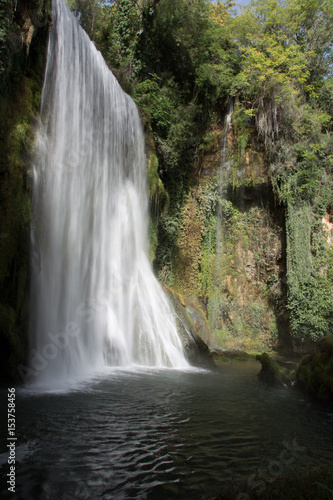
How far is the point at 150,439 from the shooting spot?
355 centimetres

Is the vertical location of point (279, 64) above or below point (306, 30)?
below

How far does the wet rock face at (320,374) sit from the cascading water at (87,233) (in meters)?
3.79

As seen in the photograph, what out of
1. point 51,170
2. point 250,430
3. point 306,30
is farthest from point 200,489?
point 306,30

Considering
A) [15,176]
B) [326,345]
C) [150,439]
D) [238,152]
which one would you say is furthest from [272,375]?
[238,152]

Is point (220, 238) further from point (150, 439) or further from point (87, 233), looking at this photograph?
point (150, 439)

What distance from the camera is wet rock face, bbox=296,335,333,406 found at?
17.3 ft

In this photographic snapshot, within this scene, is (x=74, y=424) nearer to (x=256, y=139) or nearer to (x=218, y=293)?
(x=218, y=293)

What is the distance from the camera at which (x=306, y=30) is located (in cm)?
1753

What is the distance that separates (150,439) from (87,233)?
21.9 ft

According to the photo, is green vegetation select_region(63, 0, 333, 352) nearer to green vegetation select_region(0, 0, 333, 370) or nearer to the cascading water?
green vegetation select_region(0, 0, 333, 370)

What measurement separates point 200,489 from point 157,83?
17.8m

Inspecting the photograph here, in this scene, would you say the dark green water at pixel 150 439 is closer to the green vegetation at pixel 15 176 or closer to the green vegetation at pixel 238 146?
the green vegetation at pixel 15 176

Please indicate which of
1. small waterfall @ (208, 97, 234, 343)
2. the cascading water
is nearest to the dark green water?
the cascading water

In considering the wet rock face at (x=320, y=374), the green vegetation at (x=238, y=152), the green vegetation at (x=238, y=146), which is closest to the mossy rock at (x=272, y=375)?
the wet rock face at (x=320, y=374)
